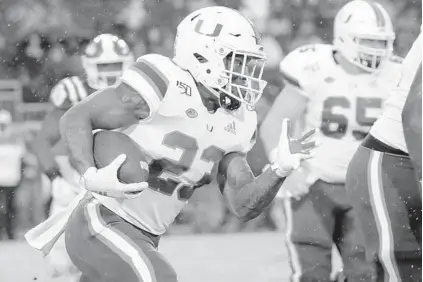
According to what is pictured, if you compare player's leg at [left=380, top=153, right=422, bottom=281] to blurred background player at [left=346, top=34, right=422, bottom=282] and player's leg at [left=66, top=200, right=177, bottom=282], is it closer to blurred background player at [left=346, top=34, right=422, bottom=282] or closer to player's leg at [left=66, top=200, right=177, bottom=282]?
blurred background player at [left=346, top=34, right=422, bottom=282]

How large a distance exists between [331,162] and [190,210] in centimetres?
284

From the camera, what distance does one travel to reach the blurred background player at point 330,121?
382 centimetres

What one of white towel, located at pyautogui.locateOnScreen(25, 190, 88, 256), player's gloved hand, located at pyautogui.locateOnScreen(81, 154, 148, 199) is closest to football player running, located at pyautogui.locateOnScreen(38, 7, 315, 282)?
player's gloved hand, located at pyautogui.locateOnScreen(81, 154, 148, 199)

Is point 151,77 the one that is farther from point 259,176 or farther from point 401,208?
point 401,208

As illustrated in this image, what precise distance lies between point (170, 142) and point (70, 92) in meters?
1.78

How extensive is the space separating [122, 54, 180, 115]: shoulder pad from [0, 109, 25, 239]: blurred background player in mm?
3704

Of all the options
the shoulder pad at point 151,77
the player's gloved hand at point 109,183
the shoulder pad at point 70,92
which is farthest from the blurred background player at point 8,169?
the player's gloved hand at point 109,183

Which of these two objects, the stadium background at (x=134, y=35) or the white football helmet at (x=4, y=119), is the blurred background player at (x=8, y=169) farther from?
the stadium background at (x=134, y=35)

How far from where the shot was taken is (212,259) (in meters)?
5.68

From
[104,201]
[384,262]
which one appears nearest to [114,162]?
[104,201]

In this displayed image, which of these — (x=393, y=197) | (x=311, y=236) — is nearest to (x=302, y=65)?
(x=311, y=236)

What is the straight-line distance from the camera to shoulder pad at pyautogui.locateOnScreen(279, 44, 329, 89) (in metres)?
3.96

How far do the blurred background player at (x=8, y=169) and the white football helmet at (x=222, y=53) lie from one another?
3.60 meters

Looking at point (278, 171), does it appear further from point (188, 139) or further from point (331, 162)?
point (331, 162)
